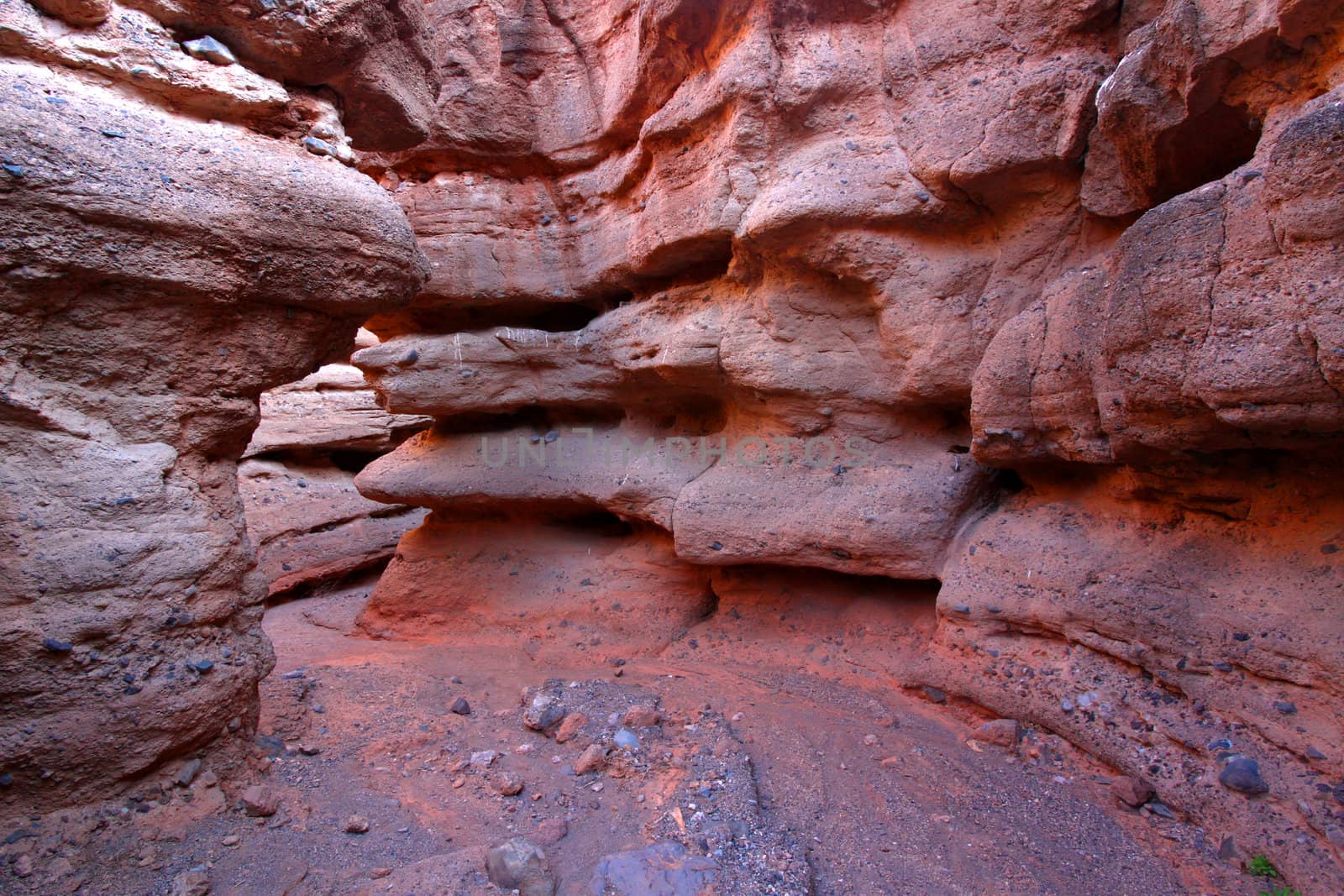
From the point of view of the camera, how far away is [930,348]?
306cm

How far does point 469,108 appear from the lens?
170 inches

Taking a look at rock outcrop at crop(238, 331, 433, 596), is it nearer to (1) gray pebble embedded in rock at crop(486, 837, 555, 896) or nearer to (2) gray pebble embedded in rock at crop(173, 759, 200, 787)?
(2) gray pebble embedded in rock at crop(173, 759, 200, 787)

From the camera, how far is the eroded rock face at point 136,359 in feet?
6.11

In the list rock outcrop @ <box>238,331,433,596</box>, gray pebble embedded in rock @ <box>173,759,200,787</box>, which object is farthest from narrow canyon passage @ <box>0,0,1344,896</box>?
rock outcrop @ <box>238,331,433,596</box>

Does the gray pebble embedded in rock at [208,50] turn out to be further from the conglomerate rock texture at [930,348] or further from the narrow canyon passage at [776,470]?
the conglomerate rock texture at [930,348]

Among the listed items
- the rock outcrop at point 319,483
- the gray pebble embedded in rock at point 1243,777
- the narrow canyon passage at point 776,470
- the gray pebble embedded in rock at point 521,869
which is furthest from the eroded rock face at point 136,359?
the rock outcrop at point 319,483

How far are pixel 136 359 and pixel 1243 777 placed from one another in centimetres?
344

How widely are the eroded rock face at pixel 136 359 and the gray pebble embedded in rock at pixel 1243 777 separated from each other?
299 cm

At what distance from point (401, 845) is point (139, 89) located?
7.88ft

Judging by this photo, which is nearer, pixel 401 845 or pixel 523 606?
pixel 401 845

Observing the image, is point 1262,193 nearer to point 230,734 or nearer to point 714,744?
point 714,744

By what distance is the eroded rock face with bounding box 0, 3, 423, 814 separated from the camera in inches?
73.3

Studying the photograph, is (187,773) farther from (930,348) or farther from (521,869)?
(930,348)

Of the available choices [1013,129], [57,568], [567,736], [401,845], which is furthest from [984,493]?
[57,568]
